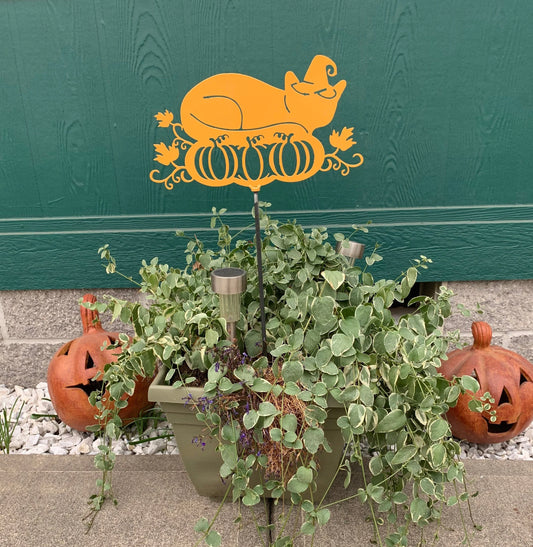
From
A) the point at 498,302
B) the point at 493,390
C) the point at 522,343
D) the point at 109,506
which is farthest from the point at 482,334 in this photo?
the point at 109,506

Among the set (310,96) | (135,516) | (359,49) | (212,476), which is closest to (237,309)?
(212,476)

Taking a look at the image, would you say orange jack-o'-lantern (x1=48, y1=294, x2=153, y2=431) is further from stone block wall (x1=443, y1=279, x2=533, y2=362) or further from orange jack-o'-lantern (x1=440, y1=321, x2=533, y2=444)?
stone block wall (x1=443, y1=279, x2=533, y2=362)

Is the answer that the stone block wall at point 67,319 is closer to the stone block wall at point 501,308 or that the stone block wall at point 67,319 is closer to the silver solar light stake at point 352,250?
the stone block wall at point 501,308

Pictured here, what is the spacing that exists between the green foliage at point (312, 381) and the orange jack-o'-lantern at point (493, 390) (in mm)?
459

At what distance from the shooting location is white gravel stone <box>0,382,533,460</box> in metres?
1.87

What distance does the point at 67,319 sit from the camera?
2256 millimetres

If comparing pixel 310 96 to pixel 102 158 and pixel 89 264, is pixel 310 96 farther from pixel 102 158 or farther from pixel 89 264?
pixel 89 264

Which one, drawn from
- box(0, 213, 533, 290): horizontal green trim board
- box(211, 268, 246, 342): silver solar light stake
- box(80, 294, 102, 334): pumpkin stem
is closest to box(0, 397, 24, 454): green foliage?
box(80, 294, 102, 334): pumpkin stem

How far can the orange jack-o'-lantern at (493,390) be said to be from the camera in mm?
1771

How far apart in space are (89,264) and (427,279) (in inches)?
60.5

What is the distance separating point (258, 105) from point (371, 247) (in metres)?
0.79

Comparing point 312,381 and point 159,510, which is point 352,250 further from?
point 159,510

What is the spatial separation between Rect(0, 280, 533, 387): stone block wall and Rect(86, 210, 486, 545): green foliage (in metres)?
0.83

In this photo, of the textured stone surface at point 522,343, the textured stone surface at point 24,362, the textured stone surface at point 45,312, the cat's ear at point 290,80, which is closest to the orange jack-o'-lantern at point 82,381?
the textured stone surface at point 45,312
